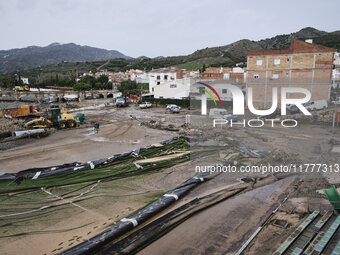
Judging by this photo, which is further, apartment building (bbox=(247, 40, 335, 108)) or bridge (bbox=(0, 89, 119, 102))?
bridge (bbox=(0, 89, 119, 102))

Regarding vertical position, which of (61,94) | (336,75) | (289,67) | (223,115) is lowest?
(223,115)

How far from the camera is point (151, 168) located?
35.4ft

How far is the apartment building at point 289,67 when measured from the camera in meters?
22.0

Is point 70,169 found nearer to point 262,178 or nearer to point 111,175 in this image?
point 111,175

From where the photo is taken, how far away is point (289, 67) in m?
26.0

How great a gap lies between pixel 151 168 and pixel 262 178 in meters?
4.74

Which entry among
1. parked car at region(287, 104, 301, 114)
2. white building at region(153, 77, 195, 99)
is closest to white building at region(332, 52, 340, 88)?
parked car at region(287, 104, 301, 114)

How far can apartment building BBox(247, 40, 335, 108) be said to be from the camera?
72.2 feet

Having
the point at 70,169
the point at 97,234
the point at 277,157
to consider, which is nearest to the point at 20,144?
the point at 70,169

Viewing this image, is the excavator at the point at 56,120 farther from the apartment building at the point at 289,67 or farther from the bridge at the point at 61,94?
the bridge at the point at 61,94

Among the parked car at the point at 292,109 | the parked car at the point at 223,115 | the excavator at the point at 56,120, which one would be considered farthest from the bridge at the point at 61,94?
the parked car at the point at 292,109

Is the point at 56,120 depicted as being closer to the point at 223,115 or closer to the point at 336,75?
the point at 223,115

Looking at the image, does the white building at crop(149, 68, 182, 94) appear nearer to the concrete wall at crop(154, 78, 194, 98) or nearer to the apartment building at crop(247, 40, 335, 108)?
the concrete wall at crop(154, 78, 194, 98)

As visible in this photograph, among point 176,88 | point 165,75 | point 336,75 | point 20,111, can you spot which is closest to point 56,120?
point 20,111
